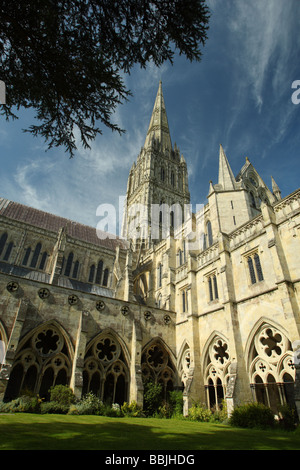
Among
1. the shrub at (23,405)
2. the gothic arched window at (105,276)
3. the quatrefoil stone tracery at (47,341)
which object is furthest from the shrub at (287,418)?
the gothic arched window at (105,276)

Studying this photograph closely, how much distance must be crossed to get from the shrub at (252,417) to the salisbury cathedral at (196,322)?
2.26 ft

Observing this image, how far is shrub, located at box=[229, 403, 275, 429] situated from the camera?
34.0 ft

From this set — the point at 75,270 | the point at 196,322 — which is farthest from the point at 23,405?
the point at 75,270

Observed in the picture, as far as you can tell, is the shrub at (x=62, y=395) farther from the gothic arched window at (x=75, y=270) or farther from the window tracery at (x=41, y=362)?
the gothic arched window at (x=75, y=270)

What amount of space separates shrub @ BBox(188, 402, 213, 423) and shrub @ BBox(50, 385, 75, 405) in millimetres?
6130

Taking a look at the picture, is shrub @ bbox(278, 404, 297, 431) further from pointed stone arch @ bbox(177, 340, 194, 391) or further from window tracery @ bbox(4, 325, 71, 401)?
window tracery @ bbox(4, 325, 71, 401)

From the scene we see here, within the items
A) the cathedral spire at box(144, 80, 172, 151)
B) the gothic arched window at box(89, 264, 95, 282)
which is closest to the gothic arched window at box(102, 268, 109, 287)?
the gothic arched window at box(89, 264, 95, 282)

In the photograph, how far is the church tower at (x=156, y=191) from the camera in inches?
1576

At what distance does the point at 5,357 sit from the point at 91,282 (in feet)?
53.8

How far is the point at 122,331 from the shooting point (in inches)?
629

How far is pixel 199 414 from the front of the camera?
13.2 meters

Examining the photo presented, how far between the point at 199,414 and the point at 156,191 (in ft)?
118

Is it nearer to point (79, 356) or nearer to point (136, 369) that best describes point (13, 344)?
point (79, 356)

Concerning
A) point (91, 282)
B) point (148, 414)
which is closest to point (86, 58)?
point (148, 414)
